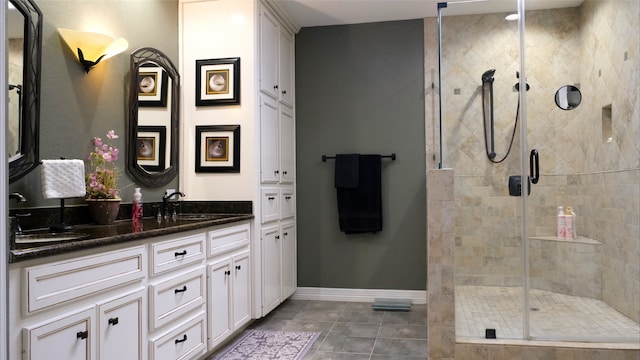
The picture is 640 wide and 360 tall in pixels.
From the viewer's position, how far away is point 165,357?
2248mm

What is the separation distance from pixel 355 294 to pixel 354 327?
821mm

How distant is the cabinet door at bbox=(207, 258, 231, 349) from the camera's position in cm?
270

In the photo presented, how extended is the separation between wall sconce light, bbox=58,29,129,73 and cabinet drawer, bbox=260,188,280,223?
4.75 feet

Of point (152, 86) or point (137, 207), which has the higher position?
point (152, 86)

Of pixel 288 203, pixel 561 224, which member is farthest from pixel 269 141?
pixel 561 224

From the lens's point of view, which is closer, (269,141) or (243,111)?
(243,111)

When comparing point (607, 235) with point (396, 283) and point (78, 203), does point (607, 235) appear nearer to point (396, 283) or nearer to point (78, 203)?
point (396, 283)

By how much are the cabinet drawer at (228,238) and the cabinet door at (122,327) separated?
69 cm

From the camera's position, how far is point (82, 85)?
2.54 m

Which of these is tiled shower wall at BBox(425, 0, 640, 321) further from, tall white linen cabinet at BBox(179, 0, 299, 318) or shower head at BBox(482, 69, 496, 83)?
tall white linen cabinet at BBox(179, 0, 299, 318)

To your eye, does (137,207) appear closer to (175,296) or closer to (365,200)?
(175,296)

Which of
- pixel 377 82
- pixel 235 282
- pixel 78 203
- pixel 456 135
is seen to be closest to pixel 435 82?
pixel 377 82

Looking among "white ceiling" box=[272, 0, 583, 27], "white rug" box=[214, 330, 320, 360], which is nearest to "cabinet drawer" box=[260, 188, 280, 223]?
"white rug" box=[214, 330, 320, 360]

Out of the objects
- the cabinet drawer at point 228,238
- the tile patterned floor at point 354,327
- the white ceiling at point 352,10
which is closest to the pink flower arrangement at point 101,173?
the cabinet drawer at point 228,238
